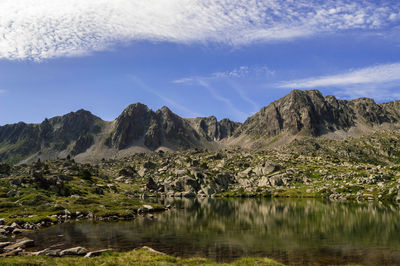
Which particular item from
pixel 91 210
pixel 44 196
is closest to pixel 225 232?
pixel 91 210

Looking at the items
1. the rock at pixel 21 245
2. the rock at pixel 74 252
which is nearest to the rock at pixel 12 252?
the rock at pixel 21 245

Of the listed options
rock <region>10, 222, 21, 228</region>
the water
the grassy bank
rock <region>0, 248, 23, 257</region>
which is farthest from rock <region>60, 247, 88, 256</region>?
rock <region>10, 222, 21, 228</region>

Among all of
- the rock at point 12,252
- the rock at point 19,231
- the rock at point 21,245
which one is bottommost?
the rock at point 19,231

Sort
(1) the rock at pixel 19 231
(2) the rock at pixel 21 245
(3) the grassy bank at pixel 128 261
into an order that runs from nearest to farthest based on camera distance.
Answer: (3) the grassy bank at pixel 128 261 < (2) the rock at pixel 21 245 < (1) the rock at pixel 19 231

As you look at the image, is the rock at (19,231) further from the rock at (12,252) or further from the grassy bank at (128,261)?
the grassy bank at (128,261)

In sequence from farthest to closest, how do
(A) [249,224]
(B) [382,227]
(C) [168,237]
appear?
(A) [249,224]
(B) [382,227]
(C) [168,237]

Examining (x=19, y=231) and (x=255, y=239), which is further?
(x=19, y=231)

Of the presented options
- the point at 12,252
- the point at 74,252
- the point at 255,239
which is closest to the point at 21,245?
the point at 12,252

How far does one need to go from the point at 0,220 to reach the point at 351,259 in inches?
2729

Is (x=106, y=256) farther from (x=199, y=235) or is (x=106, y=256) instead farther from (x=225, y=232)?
(x=225, y=232)

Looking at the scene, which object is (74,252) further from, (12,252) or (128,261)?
(128,261)

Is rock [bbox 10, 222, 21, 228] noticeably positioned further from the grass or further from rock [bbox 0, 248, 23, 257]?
the grass

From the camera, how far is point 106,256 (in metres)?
33.3

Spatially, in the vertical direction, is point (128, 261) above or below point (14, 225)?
above
